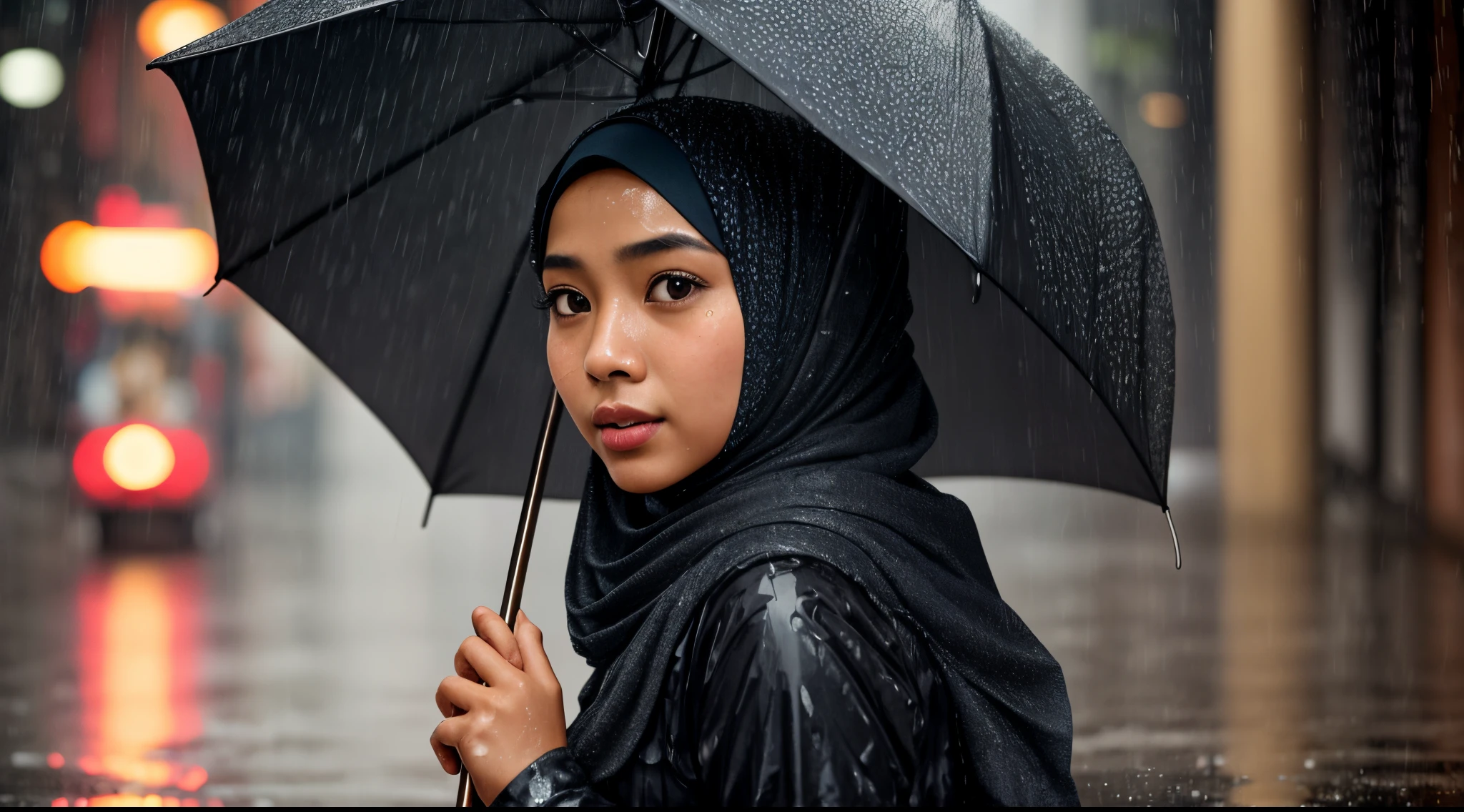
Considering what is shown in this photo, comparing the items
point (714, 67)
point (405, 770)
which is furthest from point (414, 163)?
point (405, 770)

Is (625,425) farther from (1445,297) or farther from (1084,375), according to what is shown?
(1445,297)

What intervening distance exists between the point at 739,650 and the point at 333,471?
20.9 metres

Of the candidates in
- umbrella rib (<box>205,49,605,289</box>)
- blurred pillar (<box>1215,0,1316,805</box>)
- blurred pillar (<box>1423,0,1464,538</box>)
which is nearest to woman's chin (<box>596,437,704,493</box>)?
Answer: umbrella rib (<box>205,49,605,289</box>)

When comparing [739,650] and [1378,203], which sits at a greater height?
[1378,203]

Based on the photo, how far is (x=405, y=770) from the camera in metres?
4.96

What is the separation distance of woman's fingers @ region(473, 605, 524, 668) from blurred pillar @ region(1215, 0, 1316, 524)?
13482mm

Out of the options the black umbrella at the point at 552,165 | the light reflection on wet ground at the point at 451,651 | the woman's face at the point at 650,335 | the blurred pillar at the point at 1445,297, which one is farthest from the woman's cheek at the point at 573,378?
the blurred pillar at the point at 1445,297

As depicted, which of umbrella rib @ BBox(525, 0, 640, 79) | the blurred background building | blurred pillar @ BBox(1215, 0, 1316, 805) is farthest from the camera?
blurred pillar @ BBox(1215, 0, 1316, 805)

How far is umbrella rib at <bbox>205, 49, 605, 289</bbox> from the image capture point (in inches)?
91.7

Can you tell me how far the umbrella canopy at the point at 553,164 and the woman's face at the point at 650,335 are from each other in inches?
9.3

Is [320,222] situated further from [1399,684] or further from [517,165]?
[1399,684]

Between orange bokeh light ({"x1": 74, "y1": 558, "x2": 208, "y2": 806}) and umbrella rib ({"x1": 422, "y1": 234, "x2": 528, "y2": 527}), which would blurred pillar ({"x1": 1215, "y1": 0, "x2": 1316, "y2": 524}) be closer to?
orange bokeh light ({"x1": 74, "y1": 558, "x2": 208, "y2": 806})

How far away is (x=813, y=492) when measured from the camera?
5.40 feet

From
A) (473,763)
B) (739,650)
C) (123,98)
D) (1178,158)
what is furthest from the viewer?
(123,98)
